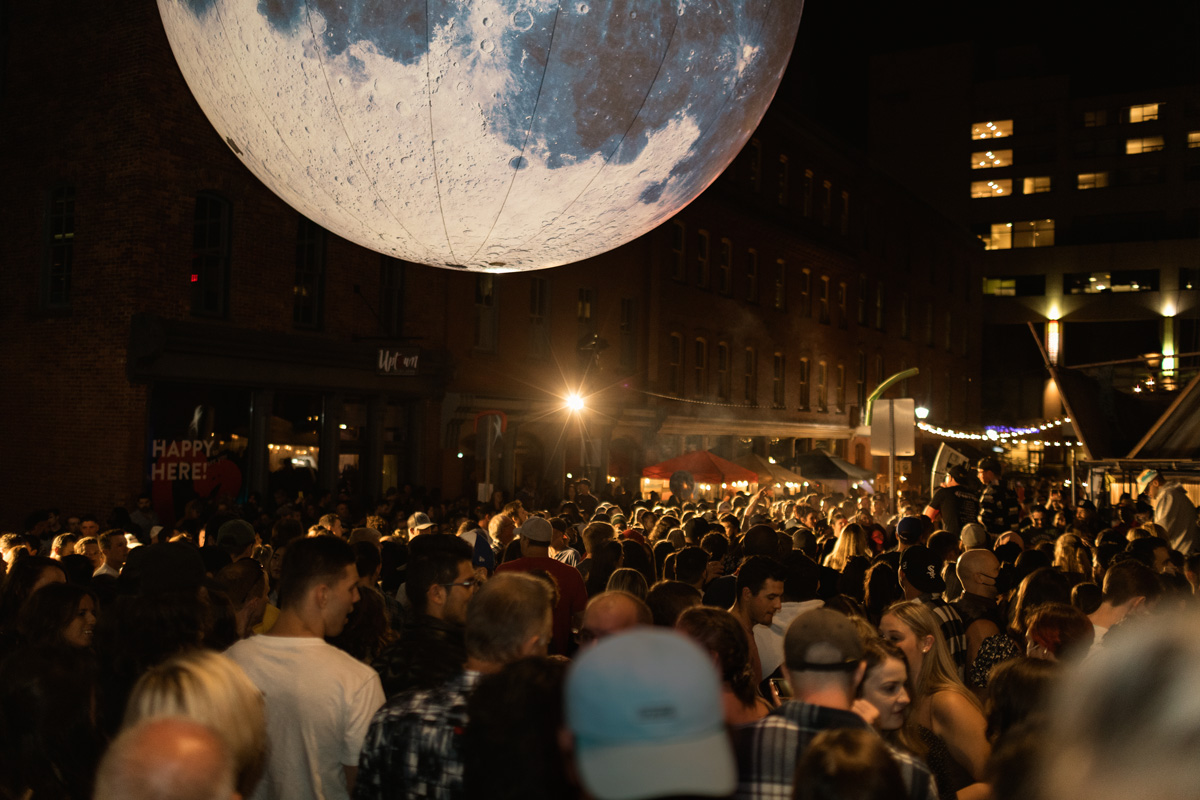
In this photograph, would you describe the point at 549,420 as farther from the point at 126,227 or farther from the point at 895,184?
the point at 895,184

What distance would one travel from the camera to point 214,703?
8.66 feet

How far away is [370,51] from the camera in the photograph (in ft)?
9.66

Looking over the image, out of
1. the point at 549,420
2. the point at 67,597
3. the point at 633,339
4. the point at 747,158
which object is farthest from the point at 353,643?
the point at 747,158

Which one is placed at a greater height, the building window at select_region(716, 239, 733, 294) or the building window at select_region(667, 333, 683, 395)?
the building window at select_region(716, 239, 733, 294)

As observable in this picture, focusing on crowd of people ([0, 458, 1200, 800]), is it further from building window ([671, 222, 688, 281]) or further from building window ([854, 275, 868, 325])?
building window ([854, 275, 868, 325])

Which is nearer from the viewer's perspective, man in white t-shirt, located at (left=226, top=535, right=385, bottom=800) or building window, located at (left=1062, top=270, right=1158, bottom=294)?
man in white t-shirt, located at (left=226, top=535, right=385, bottom=800)

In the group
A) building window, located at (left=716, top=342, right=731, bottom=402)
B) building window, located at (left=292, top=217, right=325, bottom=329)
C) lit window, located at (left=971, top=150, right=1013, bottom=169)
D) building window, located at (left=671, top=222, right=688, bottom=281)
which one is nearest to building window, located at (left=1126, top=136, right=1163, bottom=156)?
lit window, located at (left=971, top=150, right=1013, bottom=169)

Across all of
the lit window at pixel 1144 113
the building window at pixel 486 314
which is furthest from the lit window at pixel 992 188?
the building window at pixel 486 314

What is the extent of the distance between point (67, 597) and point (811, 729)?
11.7 feet

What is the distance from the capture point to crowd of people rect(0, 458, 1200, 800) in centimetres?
172

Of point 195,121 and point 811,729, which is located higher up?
point 195,121

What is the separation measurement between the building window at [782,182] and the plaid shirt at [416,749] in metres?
34.9

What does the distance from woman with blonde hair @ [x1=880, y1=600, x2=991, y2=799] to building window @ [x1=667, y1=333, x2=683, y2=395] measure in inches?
1010

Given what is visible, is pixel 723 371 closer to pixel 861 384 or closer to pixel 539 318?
pixel 539 318
